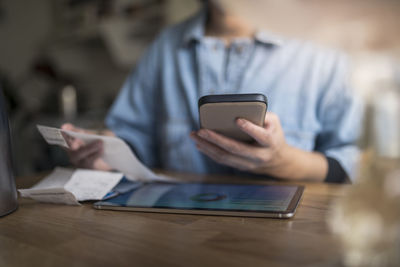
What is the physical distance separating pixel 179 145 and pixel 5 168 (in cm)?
52

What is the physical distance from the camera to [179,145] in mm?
952

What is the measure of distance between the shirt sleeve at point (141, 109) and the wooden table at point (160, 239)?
0.53 metres

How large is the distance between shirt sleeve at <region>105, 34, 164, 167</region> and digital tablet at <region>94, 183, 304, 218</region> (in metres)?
A: 0.41

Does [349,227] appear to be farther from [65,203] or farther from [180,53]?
[180,53]

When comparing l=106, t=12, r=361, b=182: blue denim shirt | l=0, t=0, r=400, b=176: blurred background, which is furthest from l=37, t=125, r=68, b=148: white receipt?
l=0, t=0, r=400, b=176: blurred background

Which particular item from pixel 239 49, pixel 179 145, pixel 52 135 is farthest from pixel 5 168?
pixel 239 49

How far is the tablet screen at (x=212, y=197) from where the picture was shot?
1.59ft

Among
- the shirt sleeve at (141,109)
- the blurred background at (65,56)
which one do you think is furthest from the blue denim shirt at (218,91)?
the blurred background at (65,56)

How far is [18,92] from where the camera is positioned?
315 centimetres

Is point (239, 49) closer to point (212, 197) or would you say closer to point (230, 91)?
point (230, 91)

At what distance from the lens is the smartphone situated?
19.3 inches

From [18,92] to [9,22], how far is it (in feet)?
3.45

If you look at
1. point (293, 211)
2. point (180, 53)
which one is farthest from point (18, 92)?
point (293, 211)

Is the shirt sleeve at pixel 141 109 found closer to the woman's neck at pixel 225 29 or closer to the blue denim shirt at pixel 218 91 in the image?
the blue denim shirt at pixel 218 91
